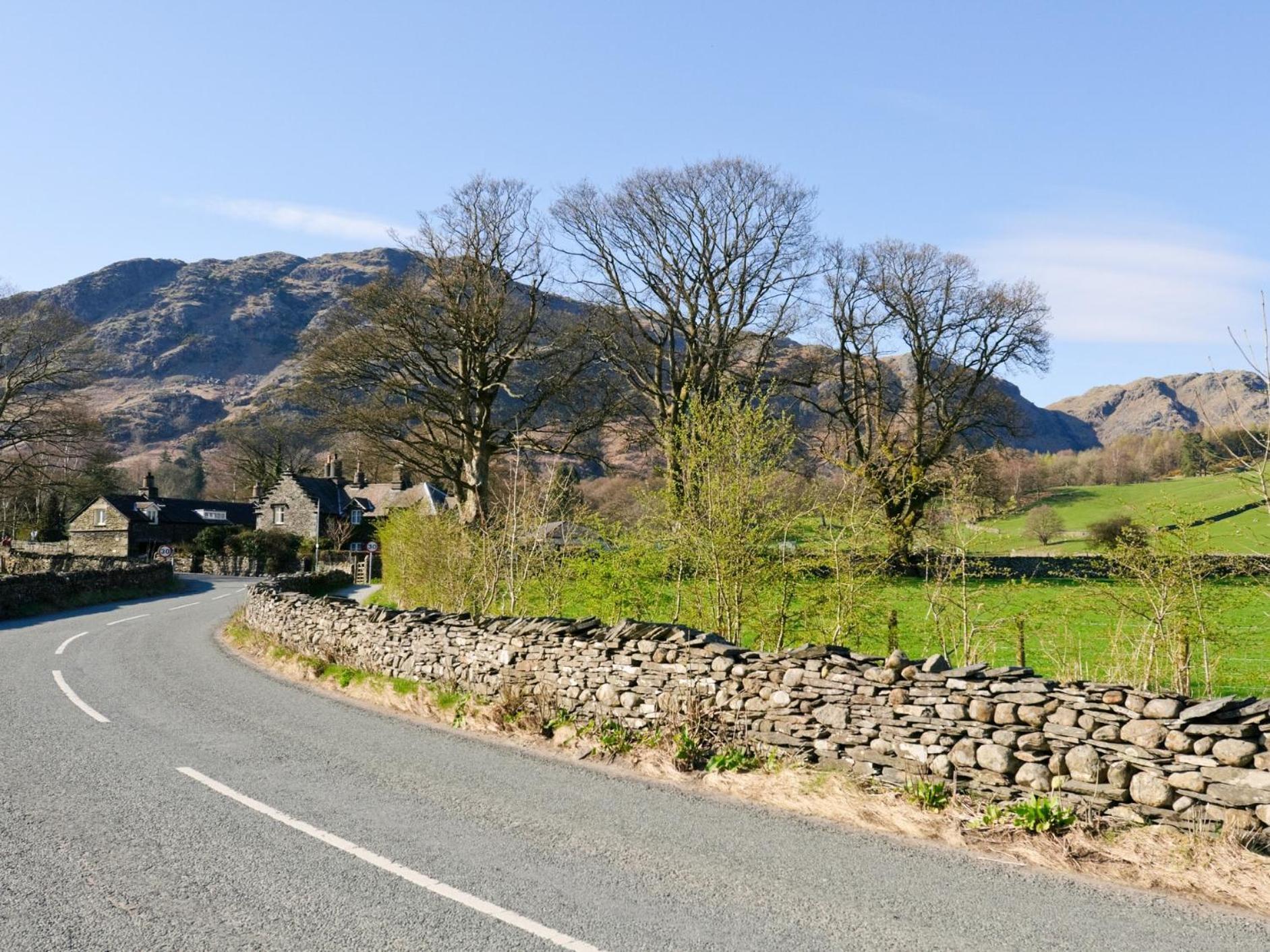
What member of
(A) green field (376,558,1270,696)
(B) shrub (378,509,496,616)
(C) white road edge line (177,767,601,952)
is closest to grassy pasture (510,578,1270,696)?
(A) green field (376,558,1270,696)

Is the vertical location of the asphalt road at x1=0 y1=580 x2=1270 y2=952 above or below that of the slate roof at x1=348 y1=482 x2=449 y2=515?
below

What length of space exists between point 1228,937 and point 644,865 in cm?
353

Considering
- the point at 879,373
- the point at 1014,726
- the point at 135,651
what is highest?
the point at 879,373

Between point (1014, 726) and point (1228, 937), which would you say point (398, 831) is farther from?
point (1228, 937)

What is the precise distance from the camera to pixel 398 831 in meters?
7.05

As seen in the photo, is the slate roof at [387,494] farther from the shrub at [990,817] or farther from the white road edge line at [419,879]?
the shrub at [990,817]

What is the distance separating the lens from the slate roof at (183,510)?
67750 millimetres

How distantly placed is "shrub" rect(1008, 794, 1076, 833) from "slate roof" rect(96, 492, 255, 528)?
70.7 m

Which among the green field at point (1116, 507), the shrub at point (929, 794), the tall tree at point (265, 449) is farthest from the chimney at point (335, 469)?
the shrub at point (929, 794)

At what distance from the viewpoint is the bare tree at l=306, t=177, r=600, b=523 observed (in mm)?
27297

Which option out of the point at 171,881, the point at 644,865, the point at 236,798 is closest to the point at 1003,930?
the point at 644,865

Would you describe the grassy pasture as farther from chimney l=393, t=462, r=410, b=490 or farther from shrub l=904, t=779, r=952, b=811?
chimney l=393, t=462, r=410, b=490

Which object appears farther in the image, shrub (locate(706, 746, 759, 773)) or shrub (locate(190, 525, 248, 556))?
shrub (locate(190, 525, 248, 556))

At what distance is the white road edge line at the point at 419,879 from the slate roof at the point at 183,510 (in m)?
67.4
